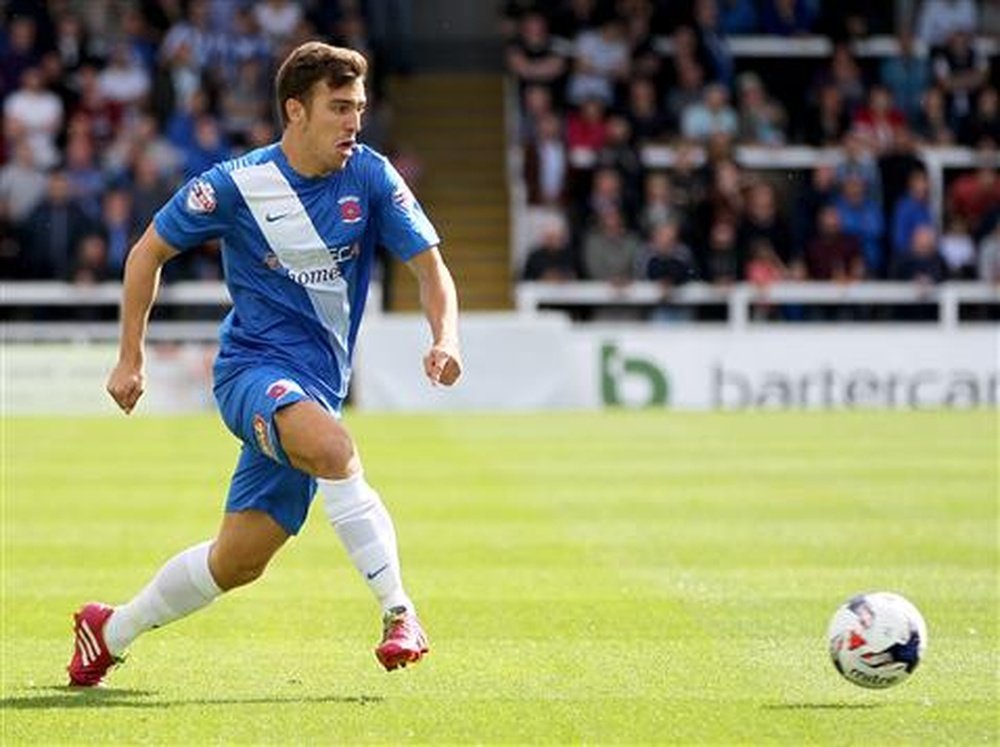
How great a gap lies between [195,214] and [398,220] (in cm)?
72

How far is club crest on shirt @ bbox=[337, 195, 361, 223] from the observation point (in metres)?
8.89

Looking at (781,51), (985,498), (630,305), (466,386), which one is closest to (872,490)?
(985,498)

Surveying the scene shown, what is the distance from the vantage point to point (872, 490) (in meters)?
16.8

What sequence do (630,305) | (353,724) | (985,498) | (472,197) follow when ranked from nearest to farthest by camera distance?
(353,724)
(985,498)
(630,305)
(472,197)

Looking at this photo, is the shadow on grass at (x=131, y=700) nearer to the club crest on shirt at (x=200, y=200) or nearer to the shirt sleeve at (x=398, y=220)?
the shirt sleeve at (x=398, y=220)

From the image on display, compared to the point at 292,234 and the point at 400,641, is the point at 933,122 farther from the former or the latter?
the point at 400,641

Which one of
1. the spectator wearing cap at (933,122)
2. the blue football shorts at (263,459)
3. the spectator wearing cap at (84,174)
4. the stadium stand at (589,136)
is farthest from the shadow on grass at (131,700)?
the spectator wearing cap at (933,122)

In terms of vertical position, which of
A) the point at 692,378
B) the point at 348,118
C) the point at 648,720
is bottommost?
the point at 692,378

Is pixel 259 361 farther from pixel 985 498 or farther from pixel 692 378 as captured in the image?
pixel 692 378

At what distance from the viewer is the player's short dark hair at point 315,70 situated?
8.69 metres

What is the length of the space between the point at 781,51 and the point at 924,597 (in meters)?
20.5

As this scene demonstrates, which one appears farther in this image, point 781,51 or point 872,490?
point 781,51

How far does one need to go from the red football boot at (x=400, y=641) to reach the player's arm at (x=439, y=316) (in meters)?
0.81

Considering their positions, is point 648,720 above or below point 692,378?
above
